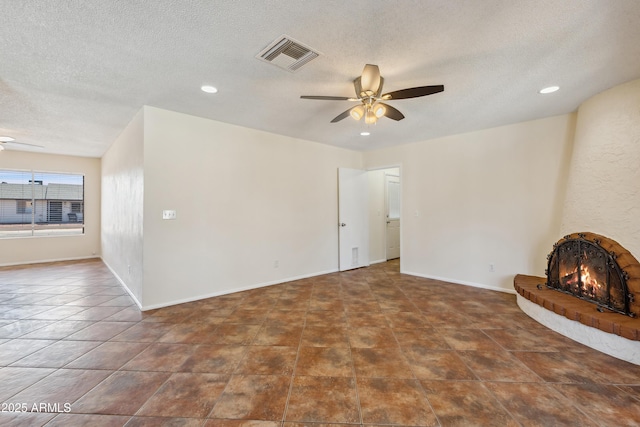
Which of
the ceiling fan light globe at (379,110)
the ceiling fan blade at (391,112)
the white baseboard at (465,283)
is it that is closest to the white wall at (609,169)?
the white baseboard at (465,283)

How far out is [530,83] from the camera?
8.75 feet

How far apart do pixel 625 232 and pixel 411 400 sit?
2.80m

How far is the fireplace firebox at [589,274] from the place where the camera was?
97.4 inches

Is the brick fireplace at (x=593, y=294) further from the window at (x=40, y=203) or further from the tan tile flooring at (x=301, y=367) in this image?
the window at (x=40, y=203)

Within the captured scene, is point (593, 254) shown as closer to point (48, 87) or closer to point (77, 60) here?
point (77, 60)

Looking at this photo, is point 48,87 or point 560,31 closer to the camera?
point 560,31

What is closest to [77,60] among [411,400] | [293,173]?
[293,173]

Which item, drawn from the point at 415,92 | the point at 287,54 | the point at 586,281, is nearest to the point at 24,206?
the point at 287,54

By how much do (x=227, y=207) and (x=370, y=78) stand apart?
2790 millimetres

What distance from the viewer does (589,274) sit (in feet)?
9.11

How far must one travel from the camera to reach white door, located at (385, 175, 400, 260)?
6.61m

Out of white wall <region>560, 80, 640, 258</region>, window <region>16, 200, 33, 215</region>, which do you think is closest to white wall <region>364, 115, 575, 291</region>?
white wall <region>560, 80, 640, 258</region>

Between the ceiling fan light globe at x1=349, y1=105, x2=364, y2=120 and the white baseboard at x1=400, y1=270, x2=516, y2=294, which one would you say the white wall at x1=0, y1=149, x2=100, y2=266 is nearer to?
the ceiling fan light globe at x1=349, y1=105, x2=364, y2=120

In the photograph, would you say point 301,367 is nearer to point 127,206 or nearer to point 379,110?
point 379,110
